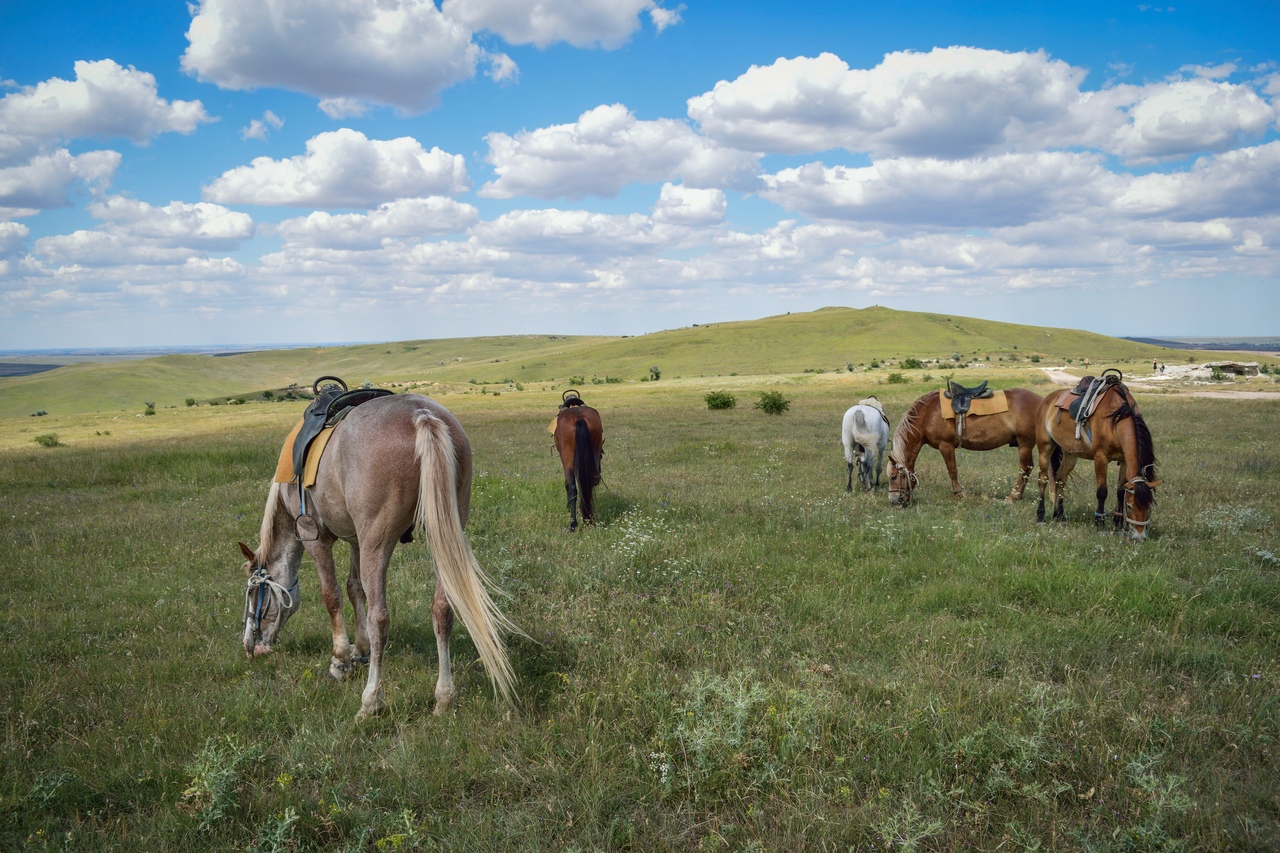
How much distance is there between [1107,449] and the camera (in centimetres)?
934

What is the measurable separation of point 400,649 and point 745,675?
3308mm

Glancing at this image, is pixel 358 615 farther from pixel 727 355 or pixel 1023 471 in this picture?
pixel 727 355

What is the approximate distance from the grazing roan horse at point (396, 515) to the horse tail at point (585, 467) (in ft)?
15.4

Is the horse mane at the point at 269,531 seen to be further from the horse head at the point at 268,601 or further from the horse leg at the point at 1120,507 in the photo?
the horse leg at the point at 1120,507

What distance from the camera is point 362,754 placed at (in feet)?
14.2

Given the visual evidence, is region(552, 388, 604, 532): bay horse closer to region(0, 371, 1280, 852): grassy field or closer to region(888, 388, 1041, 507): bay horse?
region(0, 371, 1280, 852): grassy field

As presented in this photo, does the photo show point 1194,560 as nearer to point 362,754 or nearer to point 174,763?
point 362,754

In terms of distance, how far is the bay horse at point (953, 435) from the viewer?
1209cm

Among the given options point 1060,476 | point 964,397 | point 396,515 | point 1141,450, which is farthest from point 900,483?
point 396,515

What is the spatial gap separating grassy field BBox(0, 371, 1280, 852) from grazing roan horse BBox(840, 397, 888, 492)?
3501 millimetres

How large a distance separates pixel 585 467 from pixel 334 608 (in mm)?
4957

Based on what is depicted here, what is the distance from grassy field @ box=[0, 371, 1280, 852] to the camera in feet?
11.8

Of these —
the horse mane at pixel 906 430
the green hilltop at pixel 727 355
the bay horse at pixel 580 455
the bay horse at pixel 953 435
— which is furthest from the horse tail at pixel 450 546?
the green hilltop at pixel 727 355

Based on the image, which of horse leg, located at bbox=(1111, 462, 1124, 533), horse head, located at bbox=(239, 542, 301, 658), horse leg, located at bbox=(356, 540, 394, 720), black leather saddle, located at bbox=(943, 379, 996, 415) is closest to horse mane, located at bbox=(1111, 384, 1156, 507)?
horse leg, located at bbox=(1111, 462, 1124, 533)
